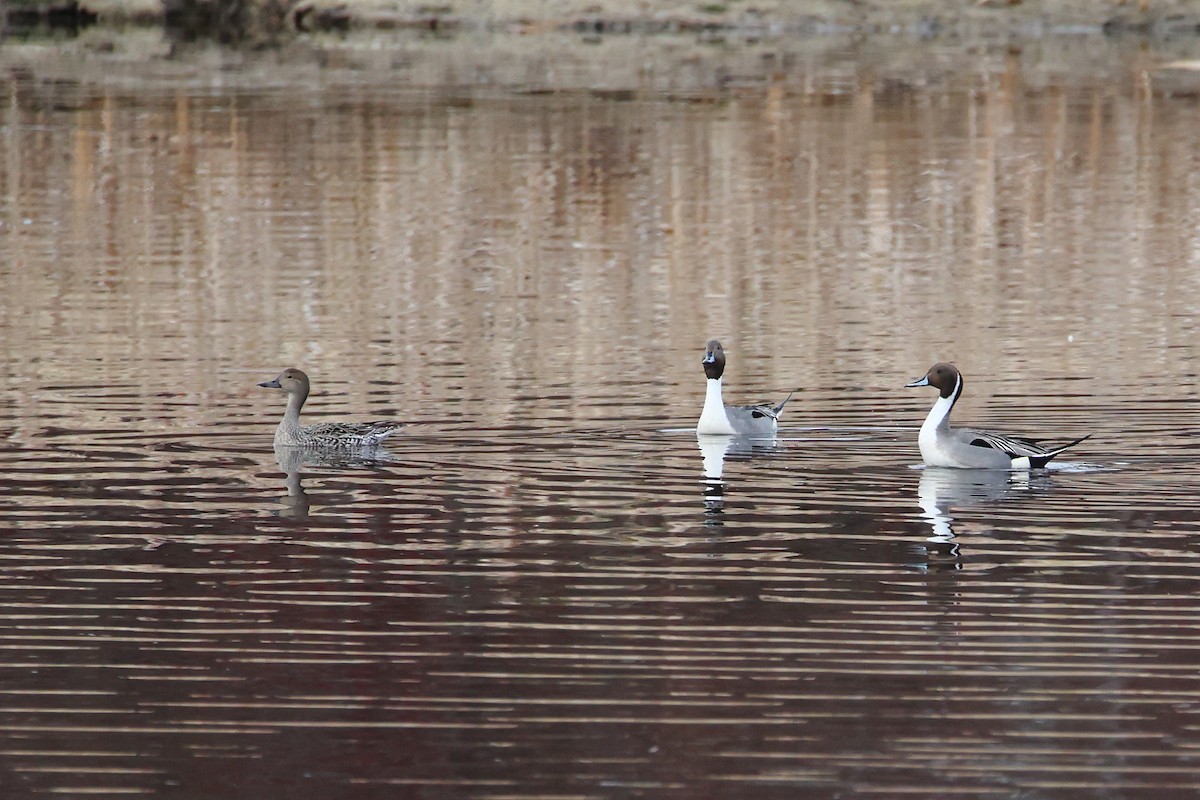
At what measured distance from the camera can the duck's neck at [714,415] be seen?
1512 centimetres

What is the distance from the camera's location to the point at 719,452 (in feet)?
48.4

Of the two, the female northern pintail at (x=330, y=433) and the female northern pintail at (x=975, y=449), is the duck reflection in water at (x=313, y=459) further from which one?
Result: the female northern pintail at (x=975, y=449)

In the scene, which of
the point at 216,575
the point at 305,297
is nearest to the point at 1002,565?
the point at 216,575

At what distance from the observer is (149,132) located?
38.0 m

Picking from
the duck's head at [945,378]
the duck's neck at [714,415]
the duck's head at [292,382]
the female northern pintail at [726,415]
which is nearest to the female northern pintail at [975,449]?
the duck's head at [945,378]

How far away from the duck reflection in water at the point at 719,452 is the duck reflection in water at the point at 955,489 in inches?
46.1

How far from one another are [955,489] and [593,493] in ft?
7.04

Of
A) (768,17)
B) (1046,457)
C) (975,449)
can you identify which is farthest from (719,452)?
(768,17)

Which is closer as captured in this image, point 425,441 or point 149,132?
point 425,441

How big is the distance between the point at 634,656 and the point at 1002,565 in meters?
2.52

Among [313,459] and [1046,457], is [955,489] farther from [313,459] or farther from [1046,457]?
[313,459]

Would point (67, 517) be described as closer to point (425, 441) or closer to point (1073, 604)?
point (425, 441)

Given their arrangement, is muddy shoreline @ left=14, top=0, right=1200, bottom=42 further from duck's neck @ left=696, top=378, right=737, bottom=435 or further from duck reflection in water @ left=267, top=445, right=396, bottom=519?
duck reflection in water @ left=267, top=445, right=396, bottom=519

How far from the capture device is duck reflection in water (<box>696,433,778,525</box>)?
44.5 feet
